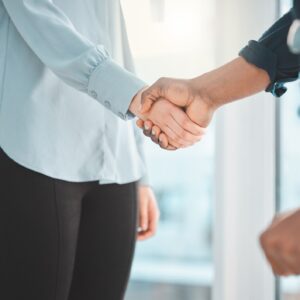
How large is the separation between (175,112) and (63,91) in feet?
0.79

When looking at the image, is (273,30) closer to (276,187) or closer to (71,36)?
(71,36)

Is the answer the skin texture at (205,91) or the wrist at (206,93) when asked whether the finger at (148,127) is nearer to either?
the skin texture at (205,91)

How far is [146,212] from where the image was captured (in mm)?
1130

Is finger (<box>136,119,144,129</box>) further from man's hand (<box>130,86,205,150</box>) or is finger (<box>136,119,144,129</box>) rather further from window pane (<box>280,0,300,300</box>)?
window pane (<box>280,0,300,300</box>)

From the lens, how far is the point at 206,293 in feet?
5.97

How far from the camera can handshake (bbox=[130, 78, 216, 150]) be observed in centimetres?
98

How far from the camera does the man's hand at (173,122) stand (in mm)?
980

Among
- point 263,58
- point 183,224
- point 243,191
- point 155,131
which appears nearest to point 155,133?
point 155,131

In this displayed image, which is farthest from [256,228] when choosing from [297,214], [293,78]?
[297,214]

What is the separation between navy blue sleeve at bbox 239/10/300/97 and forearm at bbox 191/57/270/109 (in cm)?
1

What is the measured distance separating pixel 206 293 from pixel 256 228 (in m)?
0.37

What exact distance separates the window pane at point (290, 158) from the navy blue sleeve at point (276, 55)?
682 mm

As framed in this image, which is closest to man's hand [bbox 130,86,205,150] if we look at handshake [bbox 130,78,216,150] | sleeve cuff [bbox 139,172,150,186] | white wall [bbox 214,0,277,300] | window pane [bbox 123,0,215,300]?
handshake [bbox 130,78,216,150]

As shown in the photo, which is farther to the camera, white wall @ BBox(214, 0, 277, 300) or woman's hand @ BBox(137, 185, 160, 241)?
white wall @ BBox(214, 0, 277, 300)
